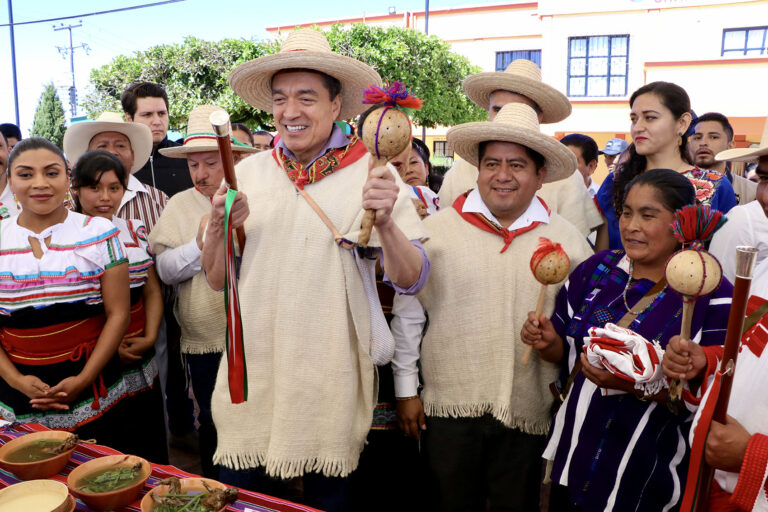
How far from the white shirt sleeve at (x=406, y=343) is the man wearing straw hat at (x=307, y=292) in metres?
0.30

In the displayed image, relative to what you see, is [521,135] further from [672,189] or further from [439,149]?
[439,149]

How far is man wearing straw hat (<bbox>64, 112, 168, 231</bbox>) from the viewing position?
140 inches

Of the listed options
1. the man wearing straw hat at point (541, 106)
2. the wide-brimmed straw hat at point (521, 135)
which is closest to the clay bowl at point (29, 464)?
the wide-brimmed straw hat at point (521, 135)

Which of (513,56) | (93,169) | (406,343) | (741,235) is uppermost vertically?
(513,56)

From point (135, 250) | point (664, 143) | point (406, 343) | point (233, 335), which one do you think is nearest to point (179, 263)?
point (135, 250)

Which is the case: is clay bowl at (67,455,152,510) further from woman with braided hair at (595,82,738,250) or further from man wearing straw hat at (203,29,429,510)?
woman with braided hair at (595,82,738,250)

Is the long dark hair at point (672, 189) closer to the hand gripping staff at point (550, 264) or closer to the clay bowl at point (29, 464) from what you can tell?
the hand gripping staff at point (550, 264)

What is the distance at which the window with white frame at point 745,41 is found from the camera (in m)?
19.1

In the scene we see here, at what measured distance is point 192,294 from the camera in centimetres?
309

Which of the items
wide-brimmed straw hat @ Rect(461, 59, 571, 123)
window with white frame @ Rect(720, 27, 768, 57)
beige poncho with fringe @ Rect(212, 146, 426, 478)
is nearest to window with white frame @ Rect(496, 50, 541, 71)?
window with white frame @ Rect(720, 27, 768, 57)

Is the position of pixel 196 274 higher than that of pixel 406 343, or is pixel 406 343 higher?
pixel 196 274

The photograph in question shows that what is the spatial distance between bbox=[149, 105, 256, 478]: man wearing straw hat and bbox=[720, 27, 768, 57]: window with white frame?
71.9 ft

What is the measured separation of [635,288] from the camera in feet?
6.59

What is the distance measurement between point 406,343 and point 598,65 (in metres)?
21.6
